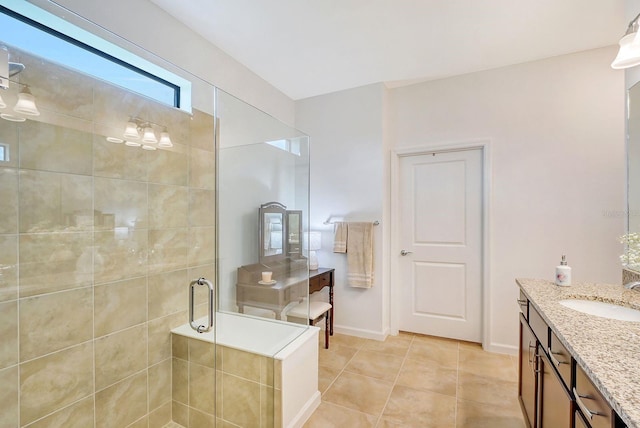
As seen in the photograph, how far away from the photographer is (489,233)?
109 inches

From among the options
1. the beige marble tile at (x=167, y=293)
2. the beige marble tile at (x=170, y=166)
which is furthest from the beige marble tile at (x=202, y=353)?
the beige marble tile at (x=170, y=166)

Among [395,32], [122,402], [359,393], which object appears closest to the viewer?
[122,402]

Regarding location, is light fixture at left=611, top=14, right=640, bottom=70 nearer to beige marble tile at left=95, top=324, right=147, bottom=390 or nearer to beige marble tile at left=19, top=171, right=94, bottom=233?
beige marble tile at left=19, top=171, right=94, bottom=233

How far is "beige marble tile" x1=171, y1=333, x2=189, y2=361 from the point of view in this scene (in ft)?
6.23

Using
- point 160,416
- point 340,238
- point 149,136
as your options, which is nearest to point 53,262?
point 149,136

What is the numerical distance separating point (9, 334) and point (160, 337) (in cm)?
75

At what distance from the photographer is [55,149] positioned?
1.43m

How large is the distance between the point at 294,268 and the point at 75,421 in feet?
5.14

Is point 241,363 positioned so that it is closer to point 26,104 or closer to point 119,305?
point 119,305

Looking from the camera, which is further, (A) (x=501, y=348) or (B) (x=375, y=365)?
(A) (x=501, y=348)

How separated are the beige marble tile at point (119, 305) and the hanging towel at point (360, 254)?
1.92 metres

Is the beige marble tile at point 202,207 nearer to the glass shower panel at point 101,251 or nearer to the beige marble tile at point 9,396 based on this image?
the glass shower panel at point 101,251

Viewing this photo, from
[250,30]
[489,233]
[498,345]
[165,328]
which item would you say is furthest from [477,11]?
[165,328]

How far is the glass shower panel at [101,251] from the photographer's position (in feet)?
4.33
